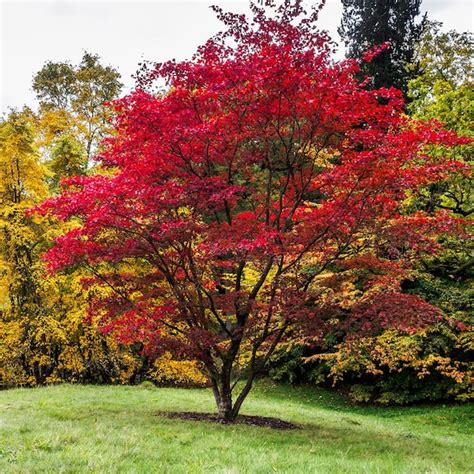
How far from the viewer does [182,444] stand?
6496 mm

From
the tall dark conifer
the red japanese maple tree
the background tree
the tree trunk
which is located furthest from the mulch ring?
the tall dark conifer

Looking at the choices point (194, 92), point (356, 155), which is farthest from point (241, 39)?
point (356, 155)

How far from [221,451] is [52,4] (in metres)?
15.7

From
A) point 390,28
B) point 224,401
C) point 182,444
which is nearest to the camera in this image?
point 182,444

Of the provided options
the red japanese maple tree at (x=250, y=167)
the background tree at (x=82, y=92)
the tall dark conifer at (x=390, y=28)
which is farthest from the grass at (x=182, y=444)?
the tall dark conifer at (x=390, y=28)

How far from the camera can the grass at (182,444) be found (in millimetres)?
5176

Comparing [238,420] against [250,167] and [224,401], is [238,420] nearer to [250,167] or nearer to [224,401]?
[224,401]

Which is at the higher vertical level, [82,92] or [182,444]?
[82,92]

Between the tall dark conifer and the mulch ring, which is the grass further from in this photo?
the tall dark conifer

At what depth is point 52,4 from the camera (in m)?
16.5

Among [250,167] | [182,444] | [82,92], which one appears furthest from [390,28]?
[182,444]

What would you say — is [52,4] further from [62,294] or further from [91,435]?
[91,435]

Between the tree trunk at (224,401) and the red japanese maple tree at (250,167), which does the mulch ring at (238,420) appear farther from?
the red japanese maple tree at (250,167)

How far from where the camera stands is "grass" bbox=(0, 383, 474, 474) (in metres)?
A: 5.18
